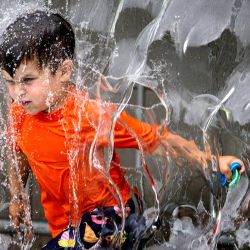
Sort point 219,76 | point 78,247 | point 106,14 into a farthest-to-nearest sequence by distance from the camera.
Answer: point 106,14, point 219,76, point 78,247

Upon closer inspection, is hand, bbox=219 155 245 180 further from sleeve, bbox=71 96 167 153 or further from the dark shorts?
the dark shorts

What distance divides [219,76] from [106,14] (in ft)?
1.98

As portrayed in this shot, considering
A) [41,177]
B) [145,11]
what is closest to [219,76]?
[145,11]

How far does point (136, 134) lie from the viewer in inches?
101

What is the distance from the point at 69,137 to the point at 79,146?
48mm

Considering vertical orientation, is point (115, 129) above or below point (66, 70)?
below

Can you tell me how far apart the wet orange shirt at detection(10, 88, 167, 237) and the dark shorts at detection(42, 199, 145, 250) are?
0.14ft

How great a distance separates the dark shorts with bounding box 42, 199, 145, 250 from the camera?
2.51 m

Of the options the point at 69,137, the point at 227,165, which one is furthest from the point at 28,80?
the point at 227,165

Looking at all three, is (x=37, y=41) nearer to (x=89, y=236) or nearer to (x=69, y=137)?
(x=69, y=137)

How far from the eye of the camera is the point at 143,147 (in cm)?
261

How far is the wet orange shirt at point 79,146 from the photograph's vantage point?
2.57 meters

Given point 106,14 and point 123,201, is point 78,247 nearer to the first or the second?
point 123,201

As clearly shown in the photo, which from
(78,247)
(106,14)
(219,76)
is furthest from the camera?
(106,14)
